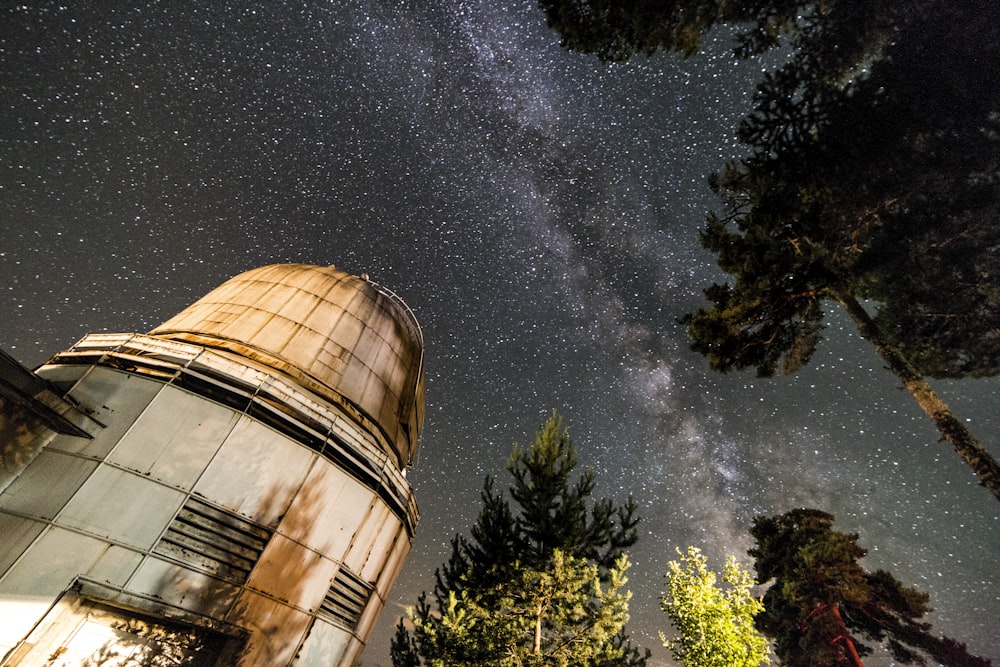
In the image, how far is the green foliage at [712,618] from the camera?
34.7ft

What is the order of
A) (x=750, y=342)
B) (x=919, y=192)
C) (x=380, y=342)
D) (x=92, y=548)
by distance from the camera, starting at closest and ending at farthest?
(x=92, y=548), (x=919, y=192), (x=750, y=342), (x=380, y=342)

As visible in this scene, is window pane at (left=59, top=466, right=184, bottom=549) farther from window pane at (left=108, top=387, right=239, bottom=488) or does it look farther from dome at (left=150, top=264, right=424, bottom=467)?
dome at (left=150, top=264, right=424, bottom=467)

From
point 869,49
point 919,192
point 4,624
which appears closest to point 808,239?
point 919,192

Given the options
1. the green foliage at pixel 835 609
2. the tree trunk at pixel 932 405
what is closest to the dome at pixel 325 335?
the tree trunk at pixel 932 405

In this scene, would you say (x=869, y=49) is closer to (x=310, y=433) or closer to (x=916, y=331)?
(x=916, y=331)

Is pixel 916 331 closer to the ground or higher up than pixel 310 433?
higher up

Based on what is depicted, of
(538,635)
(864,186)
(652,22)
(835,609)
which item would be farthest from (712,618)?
(652,22)

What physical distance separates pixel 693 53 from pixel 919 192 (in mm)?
5713

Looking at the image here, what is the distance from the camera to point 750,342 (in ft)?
33.9

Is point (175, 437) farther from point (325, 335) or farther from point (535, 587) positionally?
point (535, 587)

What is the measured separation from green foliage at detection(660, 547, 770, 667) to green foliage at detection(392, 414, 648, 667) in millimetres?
2539

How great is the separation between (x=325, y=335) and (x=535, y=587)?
27.0ft

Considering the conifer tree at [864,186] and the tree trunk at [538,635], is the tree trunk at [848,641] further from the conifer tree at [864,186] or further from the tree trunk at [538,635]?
the tree trunk at [538,635]

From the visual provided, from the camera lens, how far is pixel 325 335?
445 inches
